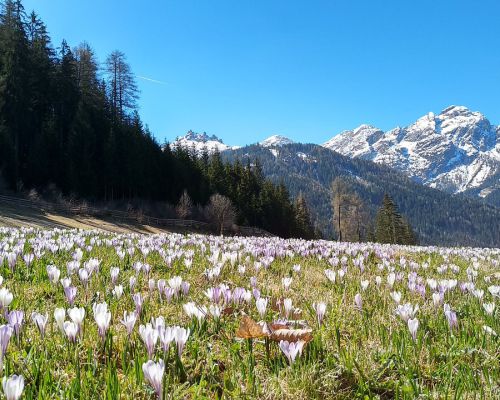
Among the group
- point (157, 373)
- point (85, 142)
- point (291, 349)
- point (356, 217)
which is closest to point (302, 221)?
point (356, 217)

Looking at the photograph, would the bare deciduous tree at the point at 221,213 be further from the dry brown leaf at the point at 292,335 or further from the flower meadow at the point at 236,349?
the dry brown leaf at the point at 292,335

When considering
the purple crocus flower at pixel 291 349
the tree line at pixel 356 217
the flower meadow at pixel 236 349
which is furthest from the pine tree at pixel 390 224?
the purple crocus flower at pixel 291 349

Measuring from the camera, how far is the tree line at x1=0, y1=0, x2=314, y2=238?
39844 mm

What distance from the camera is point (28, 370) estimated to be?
1.80 metres

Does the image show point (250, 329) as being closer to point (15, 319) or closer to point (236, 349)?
point (236, 349)

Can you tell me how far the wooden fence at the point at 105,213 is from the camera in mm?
32219

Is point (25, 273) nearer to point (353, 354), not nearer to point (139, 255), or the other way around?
point (139, 255)

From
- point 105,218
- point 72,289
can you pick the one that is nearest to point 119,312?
point 72,289

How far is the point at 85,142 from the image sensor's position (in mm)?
45094

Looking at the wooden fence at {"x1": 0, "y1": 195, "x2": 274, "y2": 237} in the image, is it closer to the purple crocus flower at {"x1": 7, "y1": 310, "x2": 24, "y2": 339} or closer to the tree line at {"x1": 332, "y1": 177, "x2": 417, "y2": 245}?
the tree line at {"x1": 332, "y1": 177, "x2": 417, "y2": 245}

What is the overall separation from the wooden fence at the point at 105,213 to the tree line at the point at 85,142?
4.63m

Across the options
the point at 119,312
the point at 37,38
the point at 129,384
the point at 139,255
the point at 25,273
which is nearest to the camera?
the point at 129,384

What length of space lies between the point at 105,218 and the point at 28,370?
38.6 m

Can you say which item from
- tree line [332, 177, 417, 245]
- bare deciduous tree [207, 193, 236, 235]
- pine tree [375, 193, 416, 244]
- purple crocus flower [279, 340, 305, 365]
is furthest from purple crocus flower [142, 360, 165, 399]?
pine tree [375, 193, 416, 244]
